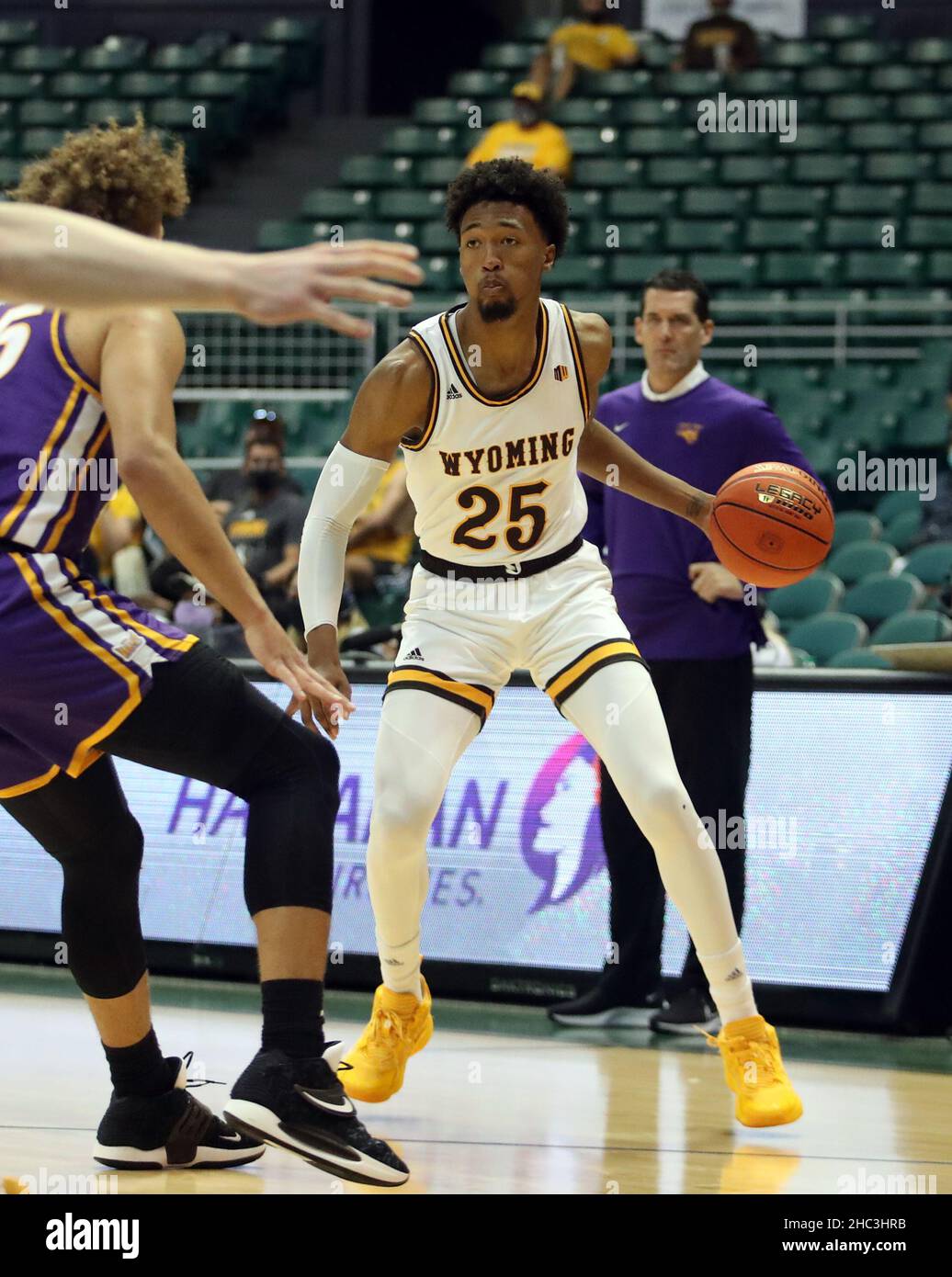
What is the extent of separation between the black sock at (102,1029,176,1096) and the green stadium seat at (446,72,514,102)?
42.6 ft

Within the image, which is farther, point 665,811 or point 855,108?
point 855,108

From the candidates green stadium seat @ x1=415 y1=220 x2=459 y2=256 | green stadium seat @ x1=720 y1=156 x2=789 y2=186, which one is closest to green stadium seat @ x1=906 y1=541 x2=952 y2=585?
green stadium seat @ x1=720 y1=156 x2=789 y2=186

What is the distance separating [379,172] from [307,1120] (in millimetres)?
12757

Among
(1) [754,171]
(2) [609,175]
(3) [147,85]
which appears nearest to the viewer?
(1) [754,171]

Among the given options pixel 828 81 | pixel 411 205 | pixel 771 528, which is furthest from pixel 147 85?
pixel 771 528

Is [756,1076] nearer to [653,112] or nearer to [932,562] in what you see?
[932,562]

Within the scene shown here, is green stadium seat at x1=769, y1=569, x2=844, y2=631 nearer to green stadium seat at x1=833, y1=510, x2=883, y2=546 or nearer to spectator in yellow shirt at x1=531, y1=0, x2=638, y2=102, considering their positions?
green stadium seat at x1=833, y1=510, x2=883, y2=546

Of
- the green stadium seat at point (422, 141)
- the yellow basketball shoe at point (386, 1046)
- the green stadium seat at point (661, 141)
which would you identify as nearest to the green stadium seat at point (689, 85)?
the green stadium seat at point (661, 141)

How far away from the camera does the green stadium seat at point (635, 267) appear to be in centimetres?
1335

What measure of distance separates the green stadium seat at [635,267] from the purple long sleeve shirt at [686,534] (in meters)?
7.50

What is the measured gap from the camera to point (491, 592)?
4.55 meters

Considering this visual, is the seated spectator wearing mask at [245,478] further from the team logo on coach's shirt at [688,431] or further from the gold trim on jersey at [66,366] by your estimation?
the gold trim on jersey at [66,366]

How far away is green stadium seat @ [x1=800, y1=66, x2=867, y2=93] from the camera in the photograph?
1464cm

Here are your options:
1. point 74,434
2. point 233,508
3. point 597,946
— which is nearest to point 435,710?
point 74,434
